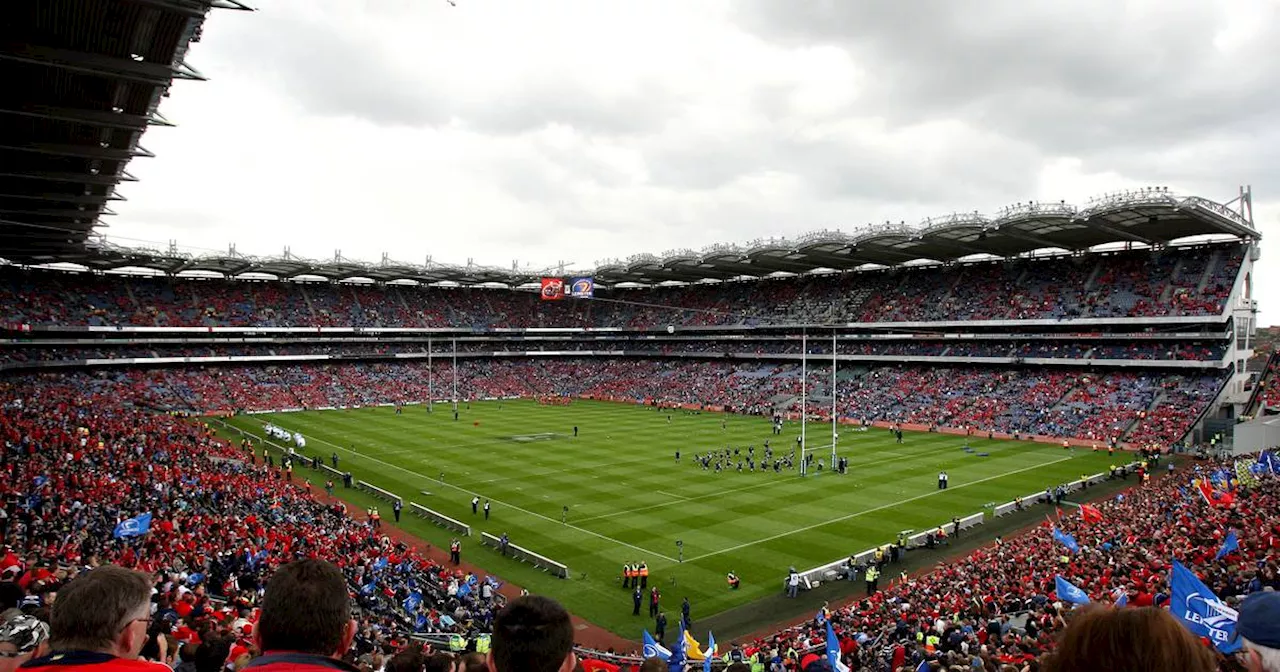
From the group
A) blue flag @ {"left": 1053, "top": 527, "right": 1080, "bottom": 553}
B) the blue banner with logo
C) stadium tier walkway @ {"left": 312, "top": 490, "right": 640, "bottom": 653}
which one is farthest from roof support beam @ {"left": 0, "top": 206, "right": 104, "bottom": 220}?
blue flag @ {"left": 1053, "top": 527, "right": 1080, "bottom": 553}

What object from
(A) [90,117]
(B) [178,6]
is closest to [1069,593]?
(B) [178,6]

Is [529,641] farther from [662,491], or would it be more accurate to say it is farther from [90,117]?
[662,491]

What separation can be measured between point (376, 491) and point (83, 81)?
21.9 m

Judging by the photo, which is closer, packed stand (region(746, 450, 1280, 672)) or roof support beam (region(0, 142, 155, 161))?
packed stand (region(746, 450, 1280, 672))

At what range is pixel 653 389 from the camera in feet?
280

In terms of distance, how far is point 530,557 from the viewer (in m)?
27.4

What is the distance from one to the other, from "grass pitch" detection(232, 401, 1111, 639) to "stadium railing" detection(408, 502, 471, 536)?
410 millimetres

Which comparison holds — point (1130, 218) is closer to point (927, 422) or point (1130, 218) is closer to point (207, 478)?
point (927, 422)

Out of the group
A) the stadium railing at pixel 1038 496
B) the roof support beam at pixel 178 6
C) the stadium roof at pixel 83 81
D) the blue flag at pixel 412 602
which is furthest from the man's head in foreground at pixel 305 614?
the stadium railing at pixel 1038 496

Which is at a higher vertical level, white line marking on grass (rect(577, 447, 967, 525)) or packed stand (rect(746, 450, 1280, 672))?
packed stand (rect(746, 450, 1280, 672))

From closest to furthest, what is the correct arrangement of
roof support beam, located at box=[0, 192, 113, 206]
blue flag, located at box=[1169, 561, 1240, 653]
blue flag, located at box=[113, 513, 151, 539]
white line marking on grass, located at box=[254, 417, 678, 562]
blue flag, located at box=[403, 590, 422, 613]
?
blue flag, located at box=[1169, 561, 1240, 653], blue flag, located at box=[113, 513, 151, 539], blue flag, located at box=[403, 590, 422, 613], white line marking on grass, located at box=[254, 417, 678, 562], roof support beam, located at box=[0, 192, 113, 206]

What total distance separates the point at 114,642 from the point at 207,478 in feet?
95.4

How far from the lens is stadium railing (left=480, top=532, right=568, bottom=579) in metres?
26.1

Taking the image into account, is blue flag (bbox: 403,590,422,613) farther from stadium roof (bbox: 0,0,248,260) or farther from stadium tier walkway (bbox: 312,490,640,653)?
stadium roof (bbox: 0,0,248,260)
